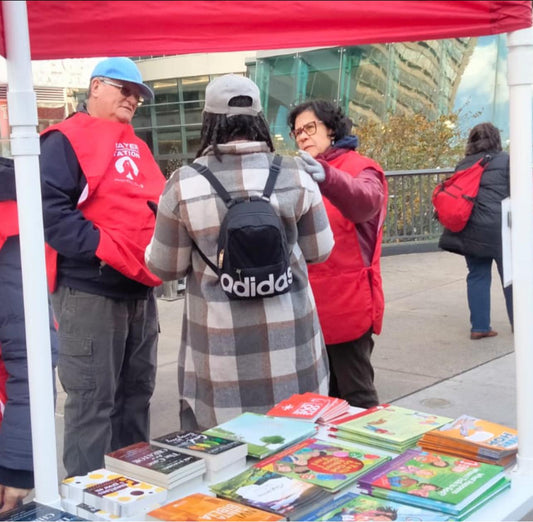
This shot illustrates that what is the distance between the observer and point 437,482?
5.97ft

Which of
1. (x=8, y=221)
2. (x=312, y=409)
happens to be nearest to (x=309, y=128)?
(x=312, y=409)

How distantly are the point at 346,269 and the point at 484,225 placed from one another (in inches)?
117

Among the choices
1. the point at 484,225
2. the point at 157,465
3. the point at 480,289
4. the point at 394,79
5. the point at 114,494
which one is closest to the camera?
the point at 114,494

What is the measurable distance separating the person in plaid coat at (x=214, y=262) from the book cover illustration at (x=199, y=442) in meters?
0.56

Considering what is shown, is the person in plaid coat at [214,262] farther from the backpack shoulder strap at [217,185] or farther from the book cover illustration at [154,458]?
the book cover illustration at [154,458]

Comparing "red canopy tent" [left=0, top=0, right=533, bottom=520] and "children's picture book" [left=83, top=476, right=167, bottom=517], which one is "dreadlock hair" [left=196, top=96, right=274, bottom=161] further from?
"children's picture book" [left=83, top=476, right=167, bottom=517]

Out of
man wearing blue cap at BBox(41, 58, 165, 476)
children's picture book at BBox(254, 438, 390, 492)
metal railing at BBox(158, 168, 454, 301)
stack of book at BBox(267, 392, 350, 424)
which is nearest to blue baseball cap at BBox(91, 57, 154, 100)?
man wearing blue cap at BBox(41, 58, 165, 476)

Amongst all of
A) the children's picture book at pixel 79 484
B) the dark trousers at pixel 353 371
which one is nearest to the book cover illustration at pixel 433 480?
the children's picture book at pixel 79 484

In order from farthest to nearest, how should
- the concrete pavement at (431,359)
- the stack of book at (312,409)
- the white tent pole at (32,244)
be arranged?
the concrete pavement at (431,359) < the stack of book at (312,409) < the white tent pole at (32,244)

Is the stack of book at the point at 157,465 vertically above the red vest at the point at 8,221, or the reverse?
the red vest at the point at 8,221

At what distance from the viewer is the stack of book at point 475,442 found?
2012mm

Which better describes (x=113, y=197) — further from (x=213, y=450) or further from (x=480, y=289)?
(x=480, y=289)

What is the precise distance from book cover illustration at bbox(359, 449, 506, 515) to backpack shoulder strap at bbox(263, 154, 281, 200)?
1.01 metres

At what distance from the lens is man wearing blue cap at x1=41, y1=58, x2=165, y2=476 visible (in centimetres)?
314
